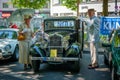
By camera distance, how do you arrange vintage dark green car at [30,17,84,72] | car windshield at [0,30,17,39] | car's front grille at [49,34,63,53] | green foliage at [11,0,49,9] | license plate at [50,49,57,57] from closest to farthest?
vintage dark green car at [30,17,84,72], license plate at [50,49,57,57], car's front grille at [49,34,63,53], car windshield at [0,30,17,39], green foliage at [11,0,49,9]

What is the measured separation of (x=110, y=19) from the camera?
1783 centimetres

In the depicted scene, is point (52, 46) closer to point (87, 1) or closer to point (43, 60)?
point (43, 60)

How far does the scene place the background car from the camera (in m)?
12.9

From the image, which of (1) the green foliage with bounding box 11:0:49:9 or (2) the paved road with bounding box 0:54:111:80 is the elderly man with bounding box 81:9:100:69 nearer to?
(2) the paved road with bounding box 0:54:111:80

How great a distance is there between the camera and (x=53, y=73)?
11.0 meters

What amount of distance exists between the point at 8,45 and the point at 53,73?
294 centimetres

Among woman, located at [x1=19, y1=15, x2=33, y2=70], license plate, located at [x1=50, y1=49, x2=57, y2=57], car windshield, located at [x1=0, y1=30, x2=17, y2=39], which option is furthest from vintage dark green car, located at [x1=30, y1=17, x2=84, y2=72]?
car windshield, located at [x1=0, y1=30, x2=17, y2=39]

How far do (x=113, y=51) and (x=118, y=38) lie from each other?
69cm

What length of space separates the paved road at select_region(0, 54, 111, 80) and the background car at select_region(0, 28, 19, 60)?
585 millimetres

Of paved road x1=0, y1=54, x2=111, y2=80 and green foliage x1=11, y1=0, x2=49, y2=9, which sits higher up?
green foliage x1=11, y1=0, x2=49, y2=9

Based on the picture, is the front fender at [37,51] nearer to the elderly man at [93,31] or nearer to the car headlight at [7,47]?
the elderly man at [93,31]

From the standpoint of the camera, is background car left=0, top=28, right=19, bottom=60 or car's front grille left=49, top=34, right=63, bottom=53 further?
background car left=0, top=28, right=19, bottom=60

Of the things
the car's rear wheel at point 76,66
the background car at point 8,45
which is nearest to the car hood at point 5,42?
the background car at point 8,45

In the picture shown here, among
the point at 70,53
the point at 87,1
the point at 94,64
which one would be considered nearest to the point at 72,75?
the point at 70,53
